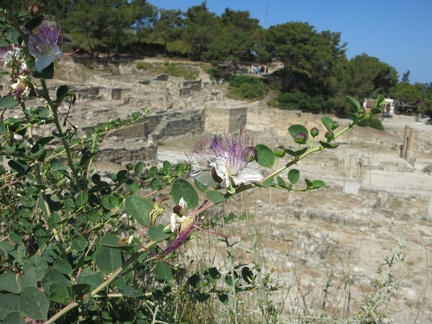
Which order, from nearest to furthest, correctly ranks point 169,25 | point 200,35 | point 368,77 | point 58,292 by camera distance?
1. point 58,292
2. point 368,77
3. point 200,35
4. point 169,25

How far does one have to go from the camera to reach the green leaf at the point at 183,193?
1.11 meters

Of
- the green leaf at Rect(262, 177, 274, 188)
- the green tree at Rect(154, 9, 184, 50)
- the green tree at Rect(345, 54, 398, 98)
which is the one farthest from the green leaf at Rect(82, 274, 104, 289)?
the green tree at Rect(154, 9, 184, 50)

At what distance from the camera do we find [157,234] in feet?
3.51

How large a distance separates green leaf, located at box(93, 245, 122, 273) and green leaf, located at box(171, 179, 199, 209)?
0.23 m

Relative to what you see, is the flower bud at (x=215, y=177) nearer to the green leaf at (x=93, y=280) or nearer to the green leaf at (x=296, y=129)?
the green leaf at (x=296, y=129)

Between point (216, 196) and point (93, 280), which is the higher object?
point (216, 196)

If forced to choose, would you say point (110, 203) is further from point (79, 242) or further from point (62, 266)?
point (62, 266)

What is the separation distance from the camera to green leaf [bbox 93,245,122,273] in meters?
1.13

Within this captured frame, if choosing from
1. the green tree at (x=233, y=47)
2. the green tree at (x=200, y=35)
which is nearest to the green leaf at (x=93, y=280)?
the green tree at (x=233, y=47)

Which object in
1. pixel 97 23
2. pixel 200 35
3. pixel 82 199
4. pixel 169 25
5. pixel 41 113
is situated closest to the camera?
pixel 41 113

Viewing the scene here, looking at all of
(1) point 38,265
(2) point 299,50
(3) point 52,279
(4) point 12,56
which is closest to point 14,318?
(3) point 52,279

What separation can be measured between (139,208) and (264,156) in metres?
0.39

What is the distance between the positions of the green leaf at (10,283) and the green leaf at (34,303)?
6.2 inches

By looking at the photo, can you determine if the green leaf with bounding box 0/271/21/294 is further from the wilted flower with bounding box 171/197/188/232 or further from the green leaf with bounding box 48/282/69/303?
the wilted flower with bounding box 171/197/188/232
